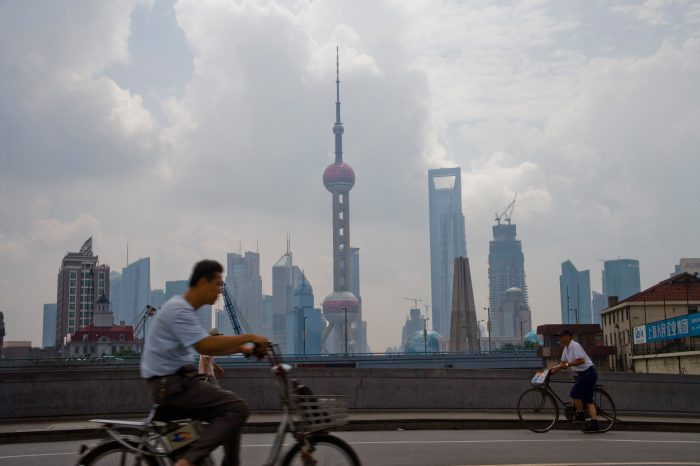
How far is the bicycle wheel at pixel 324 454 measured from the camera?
661cm

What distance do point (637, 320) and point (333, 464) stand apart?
105715 millimetres

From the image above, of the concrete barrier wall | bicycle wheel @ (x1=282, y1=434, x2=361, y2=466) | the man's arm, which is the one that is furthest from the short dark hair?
the concrete barrier wall

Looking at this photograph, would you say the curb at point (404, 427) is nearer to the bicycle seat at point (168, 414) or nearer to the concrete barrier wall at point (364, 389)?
the concrete barrier wall at point (364, 389)

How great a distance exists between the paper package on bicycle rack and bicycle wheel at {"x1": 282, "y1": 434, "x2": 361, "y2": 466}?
0.14 meters

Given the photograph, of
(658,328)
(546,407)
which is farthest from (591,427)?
(658,328)

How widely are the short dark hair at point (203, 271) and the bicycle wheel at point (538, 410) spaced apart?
9001mm

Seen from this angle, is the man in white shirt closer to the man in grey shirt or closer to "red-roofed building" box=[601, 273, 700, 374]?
the man in grey shirt

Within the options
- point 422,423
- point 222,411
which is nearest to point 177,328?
point 222,411

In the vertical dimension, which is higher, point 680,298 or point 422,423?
point 680,298

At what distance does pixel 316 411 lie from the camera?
650 centimetres

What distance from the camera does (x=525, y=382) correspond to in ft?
63.3

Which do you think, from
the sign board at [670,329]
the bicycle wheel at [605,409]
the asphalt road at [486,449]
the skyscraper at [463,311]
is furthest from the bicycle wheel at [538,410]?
the skyscraper at [463,311]

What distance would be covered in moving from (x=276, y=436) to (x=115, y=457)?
116 centimetres

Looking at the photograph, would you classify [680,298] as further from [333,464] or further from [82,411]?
[333,464]
